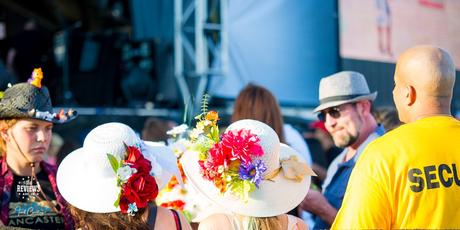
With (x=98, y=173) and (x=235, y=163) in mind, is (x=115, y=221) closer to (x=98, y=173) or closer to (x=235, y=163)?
(x=98, y=173)

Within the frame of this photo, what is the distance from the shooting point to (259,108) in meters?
4.12

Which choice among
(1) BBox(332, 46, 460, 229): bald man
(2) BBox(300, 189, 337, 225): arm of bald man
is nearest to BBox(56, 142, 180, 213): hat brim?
(1) BBox(332, 46, 460, 229): bald man

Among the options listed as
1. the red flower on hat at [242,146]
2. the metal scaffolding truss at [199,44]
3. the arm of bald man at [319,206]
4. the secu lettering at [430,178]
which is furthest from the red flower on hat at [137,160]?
the metal scaffolding truss at [199,44]

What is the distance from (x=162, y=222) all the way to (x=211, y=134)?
41cm

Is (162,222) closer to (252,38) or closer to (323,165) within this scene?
(323,165)

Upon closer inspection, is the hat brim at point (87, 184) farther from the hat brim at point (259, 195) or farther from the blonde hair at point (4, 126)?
the blonde hair at point (4, 126)

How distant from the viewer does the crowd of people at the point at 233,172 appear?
7.97 feet

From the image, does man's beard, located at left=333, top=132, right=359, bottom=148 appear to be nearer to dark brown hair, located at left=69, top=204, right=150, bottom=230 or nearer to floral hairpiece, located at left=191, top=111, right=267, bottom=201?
floral hairpiece, located at left=191, top=111, right=267, bottom=201

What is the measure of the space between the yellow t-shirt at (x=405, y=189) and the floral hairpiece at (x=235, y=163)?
15.6 inches

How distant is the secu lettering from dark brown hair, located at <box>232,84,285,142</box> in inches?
64.4

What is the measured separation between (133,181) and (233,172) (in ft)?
1.32

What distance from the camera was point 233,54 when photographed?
711 centimetres

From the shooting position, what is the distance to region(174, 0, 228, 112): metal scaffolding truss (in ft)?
23.8

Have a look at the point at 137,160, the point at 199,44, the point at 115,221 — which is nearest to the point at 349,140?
the point at 137,160
